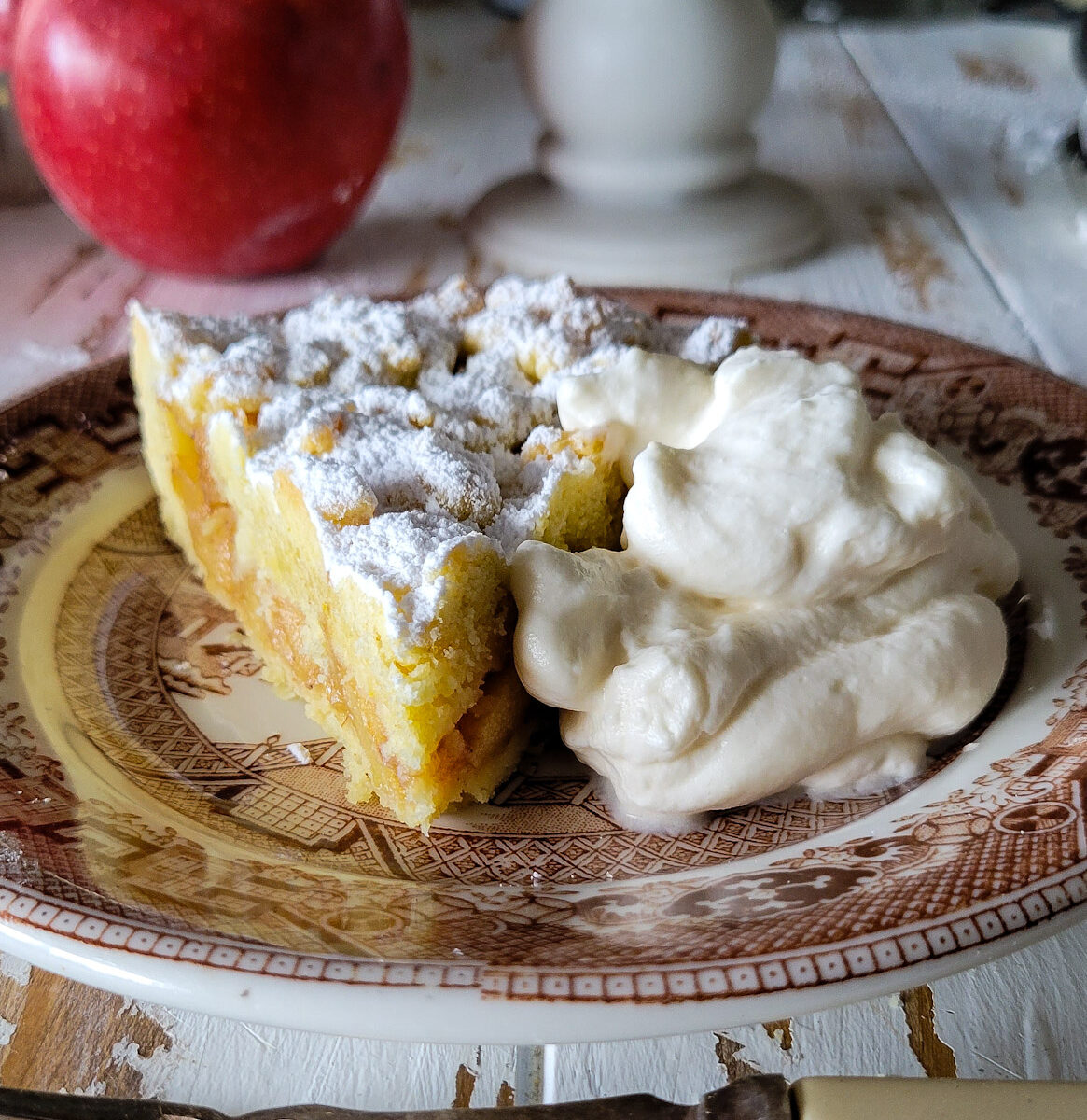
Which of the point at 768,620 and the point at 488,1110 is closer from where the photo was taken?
the point at 488,1110

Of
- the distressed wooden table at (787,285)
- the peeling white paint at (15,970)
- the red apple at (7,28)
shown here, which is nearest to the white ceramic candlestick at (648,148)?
the distressed wooden table at (787,285)

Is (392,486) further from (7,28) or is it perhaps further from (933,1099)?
(7,28)

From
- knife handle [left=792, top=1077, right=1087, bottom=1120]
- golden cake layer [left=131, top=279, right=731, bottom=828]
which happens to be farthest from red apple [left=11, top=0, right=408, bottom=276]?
knife handle [left=792, top=1077, right=1087, bottom=1120]

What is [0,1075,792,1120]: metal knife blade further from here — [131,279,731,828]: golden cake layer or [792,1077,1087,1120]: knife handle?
[131,279,731,828]: golden cake layer

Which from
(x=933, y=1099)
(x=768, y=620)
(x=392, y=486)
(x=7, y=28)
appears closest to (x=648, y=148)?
(x=7, y=28)

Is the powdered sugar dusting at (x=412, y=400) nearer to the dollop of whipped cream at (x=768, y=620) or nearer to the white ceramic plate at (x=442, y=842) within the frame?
the dollop of whipped cream at (x=768, y=620)

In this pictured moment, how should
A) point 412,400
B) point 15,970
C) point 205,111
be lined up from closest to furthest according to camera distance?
point 15,970, point 412,400, point 205,111
